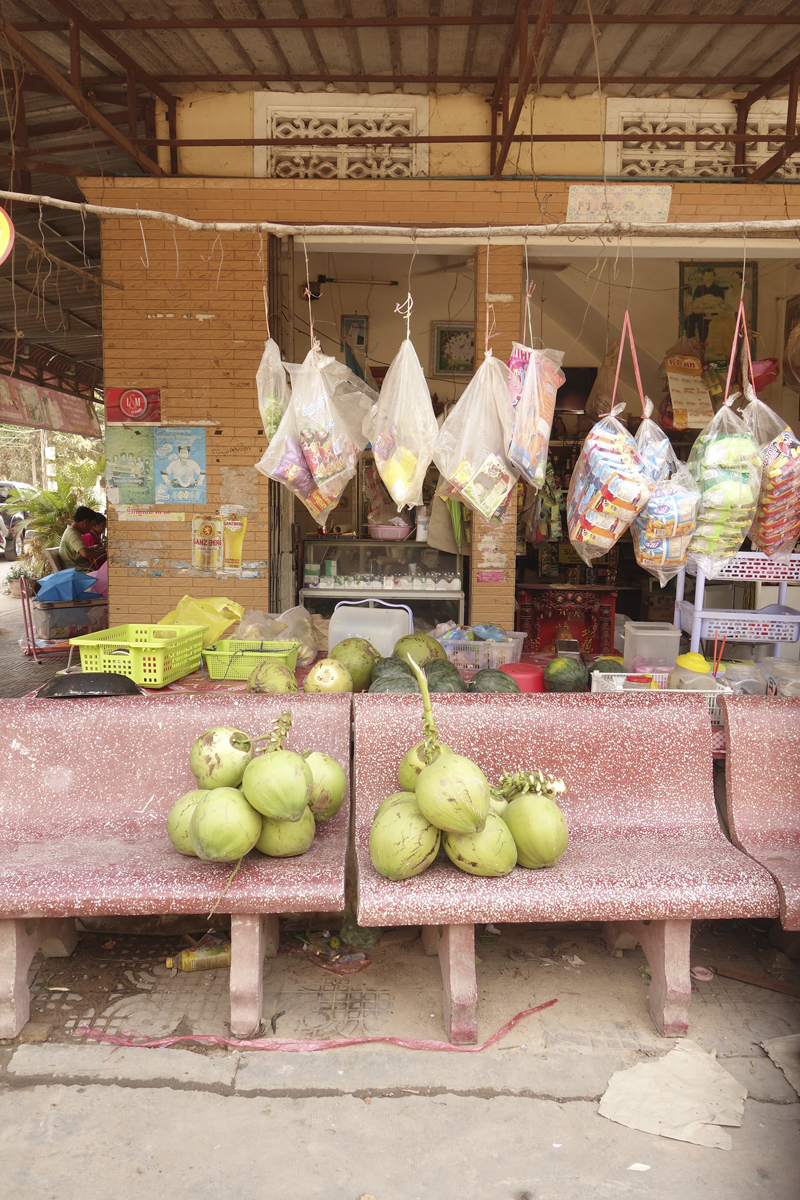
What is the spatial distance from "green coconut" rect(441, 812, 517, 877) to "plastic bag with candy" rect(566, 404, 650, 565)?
135 centimetres

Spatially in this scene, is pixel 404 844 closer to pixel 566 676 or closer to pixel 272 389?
pixel 566 676

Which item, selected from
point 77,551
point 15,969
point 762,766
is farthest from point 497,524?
point 77,551

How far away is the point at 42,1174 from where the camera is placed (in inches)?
81.9

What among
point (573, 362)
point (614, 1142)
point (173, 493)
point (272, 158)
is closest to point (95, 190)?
point (272, 158)

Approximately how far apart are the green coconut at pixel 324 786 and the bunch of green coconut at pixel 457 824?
249mm

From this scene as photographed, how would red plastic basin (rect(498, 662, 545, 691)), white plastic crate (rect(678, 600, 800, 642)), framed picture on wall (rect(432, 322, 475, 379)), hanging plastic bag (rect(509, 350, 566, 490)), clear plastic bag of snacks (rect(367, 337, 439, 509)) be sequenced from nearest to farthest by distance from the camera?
hanging plastic bag (rect(509, 350, 566, 490))
clear plastic bag of snacks (rect(367, 337, 439, 509))
red plastic basin (rect(498, 662, 545, 691))
white plastic crate (rect(678, 600, 800, 642))
framed picture on wall (rect(432, 322, 475, 379))

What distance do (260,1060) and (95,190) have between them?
625 centimetres

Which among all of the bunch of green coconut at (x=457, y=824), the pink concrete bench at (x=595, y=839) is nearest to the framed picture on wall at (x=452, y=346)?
the pink concrete bench at (x=595, y=839)

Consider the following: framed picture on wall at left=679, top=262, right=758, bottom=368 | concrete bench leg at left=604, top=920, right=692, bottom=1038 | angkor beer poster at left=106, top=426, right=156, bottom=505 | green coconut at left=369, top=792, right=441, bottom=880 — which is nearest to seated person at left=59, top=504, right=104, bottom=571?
angkor beer poster at left=106, top=426, right=156, bottom=505

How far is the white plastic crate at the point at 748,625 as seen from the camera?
4.32 metres

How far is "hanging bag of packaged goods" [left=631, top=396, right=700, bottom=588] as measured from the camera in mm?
3209

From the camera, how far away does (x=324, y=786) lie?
279 centimetres

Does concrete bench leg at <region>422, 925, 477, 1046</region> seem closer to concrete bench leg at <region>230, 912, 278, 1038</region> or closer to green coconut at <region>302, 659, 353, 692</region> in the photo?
concrete bench leg at <region>230, 912, 278, 1038</region>

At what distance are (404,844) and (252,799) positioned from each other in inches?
20.2
